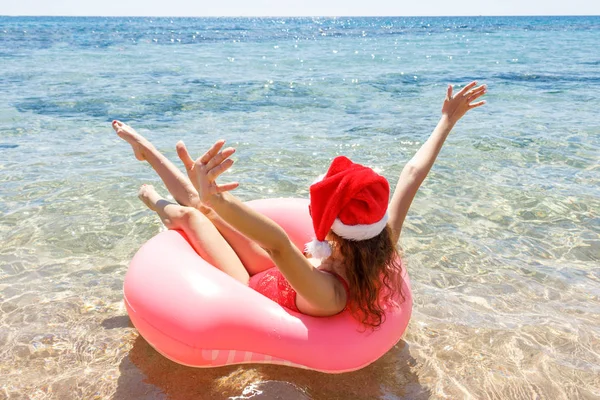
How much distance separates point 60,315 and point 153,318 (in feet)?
3.44

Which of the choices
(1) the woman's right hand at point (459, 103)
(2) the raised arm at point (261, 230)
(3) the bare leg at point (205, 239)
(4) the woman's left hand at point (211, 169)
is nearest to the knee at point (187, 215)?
(3) the bare leg at point (205, 239)

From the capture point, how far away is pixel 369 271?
2279mm

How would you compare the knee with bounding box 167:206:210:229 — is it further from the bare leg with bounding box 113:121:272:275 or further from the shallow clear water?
the shallow clear water

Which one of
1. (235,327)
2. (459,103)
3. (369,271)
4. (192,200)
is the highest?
(459,103)

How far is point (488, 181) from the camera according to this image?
537cm

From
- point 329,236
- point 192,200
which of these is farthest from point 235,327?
point 192,200

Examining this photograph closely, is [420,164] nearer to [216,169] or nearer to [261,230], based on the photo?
[261,230]

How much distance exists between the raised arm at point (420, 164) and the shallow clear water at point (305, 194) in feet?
2.42

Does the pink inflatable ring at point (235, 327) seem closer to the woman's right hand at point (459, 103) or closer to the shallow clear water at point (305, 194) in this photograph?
the shallow clear water at point (305, 194)

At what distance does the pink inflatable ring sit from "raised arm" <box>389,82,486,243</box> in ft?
1.46

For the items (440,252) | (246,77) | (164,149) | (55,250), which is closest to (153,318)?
(55,250)

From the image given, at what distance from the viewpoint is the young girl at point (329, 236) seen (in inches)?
74.6

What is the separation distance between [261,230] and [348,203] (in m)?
0.36

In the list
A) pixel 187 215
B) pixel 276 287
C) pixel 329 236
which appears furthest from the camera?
pixel 187 215
